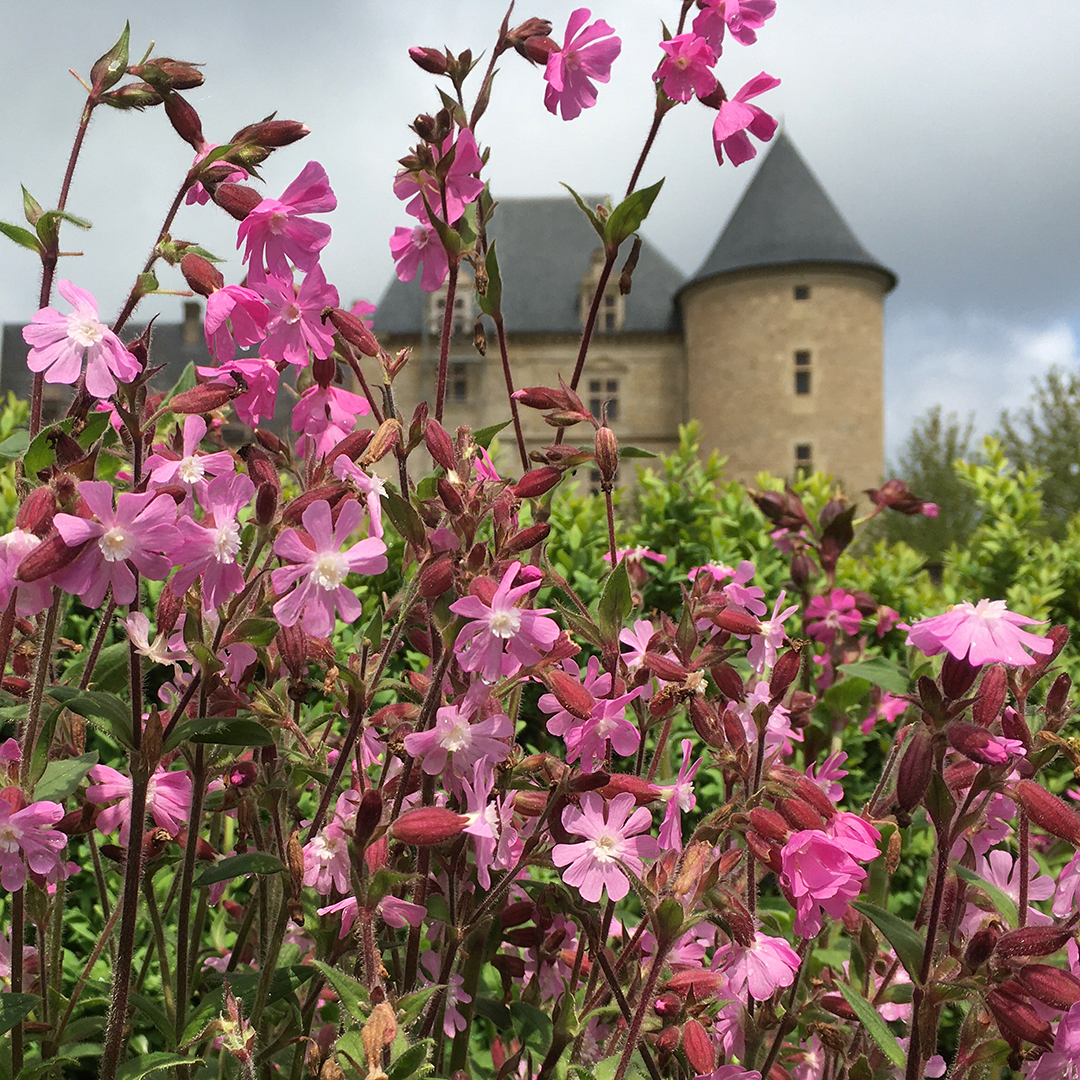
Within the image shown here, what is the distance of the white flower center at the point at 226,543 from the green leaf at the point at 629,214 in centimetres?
51

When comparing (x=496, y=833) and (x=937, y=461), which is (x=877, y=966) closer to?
(x=496, y=833)

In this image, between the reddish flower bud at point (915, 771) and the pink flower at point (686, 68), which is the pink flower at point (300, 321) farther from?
the reddish flower bud at point (915, 771)

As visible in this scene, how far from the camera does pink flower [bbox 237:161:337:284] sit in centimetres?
82

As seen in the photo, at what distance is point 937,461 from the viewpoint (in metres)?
20.5

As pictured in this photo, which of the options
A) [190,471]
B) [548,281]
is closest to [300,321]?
[190,471]

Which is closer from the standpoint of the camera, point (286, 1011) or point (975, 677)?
point (975, 677)

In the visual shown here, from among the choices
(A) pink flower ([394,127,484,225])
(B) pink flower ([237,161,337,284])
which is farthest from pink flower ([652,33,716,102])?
(B) pink flower ([237,161,337,284])

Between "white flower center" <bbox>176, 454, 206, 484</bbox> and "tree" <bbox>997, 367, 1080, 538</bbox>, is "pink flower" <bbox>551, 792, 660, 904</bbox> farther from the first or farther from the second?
"tree" <bbox>997, 367, 1080, 538</bbox>

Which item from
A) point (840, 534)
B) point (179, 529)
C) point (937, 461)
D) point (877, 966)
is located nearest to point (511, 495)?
point (179, 529)

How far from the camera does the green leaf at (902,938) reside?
79 centimetres

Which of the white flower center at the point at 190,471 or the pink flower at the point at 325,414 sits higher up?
the pink flower at the point at 325,414

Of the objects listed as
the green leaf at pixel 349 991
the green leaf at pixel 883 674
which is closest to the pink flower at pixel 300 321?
the green leaf at pixel 349 991

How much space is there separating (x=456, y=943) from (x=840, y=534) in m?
1.16

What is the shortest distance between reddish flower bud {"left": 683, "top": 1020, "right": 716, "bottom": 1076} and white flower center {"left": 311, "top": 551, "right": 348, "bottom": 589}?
435mm
